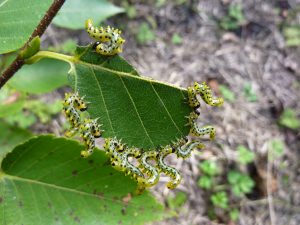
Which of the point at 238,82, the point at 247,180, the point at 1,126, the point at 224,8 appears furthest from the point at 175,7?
the point at 1,126

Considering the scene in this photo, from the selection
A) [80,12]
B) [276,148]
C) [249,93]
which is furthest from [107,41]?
[249,93]

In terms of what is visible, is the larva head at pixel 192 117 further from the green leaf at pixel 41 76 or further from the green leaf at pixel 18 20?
the green leaf at pixel 41 76

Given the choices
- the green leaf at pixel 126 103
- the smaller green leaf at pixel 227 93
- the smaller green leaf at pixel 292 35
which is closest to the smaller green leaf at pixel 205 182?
the smaller green leaf at pixel 227 93

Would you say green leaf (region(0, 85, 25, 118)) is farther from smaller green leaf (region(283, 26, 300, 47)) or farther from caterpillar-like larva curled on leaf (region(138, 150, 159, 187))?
smaller green leaf (region(283, 26, 300, 47))

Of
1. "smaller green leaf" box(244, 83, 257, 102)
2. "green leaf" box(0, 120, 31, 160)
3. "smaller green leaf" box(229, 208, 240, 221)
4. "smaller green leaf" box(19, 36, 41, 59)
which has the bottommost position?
"smaller green leaf" box(229, 208, 240, 221)

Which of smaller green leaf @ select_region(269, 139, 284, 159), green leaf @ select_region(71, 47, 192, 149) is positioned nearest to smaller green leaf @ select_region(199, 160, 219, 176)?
smaller green leaf @ select_region(269, 139, 284, 159)

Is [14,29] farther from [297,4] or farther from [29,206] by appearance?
[297,4]
